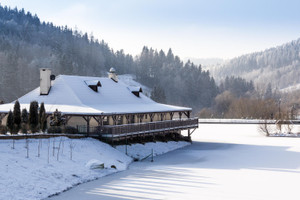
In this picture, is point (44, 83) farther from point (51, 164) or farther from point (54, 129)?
point (51, 164)

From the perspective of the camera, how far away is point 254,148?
156 ft

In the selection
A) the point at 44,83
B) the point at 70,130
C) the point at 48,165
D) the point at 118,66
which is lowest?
the point at 48,165

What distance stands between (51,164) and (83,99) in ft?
53.3

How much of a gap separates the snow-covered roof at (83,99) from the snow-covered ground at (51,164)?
4.95 metres

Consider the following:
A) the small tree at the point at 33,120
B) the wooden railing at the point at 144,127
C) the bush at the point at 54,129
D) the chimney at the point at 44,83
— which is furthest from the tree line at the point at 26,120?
the chimney at the point at 44,83

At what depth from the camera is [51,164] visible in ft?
86.7

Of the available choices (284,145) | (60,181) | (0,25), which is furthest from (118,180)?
(0,25)

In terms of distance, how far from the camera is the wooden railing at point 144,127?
3781cm

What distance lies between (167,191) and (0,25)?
18685 centimetres

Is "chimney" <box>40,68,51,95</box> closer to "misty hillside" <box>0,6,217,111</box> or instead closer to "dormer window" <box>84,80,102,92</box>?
"dormer window" <box>84,80,102,92</box>

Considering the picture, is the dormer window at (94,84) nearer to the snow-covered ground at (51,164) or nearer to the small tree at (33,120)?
the snow-covered ground at (51,164)

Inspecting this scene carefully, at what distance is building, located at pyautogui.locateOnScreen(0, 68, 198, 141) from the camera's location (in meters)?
38.4

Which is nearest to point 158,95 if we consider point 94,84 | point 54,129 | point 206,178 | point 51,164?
point 94,84

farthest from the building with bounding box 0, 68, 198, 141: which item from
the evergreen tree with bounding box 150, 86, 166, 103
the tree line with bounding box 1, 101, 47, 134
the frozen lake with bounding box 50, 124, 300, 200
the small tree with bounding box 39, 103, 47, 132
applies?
the evergreen tree with bounding box 150, 86, 166, 103
